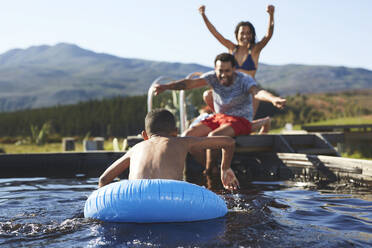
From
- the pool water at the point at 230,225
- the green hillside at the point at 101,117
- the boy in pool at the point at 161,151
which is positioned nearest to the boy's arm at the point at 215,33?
the pool water at the point at 230,225

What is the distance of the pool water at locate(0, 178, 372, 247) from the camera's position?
283cm

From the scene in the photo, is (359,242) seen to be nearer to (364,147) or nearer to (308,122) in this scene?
(364,147)

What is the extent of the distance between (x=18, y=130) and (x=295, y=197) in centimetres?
1443

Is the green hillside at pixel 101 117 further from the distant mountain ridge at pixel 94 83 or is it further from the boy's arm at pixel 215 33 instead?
the distant mountain ridge at pixel 94 83

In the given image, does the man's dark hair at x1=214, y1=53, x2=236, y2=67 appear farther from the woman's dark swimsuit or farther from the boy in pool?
the boy in pool

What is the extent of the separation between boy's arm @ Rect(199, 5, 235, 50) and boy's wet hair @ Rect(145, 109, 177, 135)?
3995 millimetres

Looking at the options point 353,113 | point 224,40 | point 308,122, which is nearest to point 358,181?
point 224,40

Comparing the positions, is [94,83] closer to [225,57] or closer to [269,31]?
[269,31]

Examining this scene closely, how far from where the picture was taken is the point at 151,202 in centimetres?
316

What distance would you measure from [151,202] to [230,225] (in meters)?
0.64

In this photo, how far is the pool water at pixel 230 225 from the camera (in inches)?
111

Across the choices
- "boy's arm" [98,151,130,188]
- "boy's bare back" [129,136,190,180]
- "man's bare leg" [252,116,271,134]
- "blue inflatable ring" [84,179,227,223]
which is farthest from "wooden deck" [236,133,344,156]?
"blue inflatable ring" [84,179,227,223]

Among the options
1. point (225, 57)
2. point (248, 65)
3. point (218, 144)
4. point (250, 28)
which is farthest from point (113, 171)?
point (250, 28)

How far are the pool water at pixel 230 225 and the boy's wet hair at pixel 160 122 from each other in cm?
81
